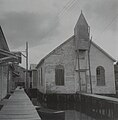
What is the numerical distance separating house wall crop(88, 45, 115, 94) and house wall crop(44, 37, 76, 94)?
2.25 metres

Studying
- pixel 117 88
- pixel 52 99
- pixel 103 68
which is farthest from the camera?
pixel 117 88

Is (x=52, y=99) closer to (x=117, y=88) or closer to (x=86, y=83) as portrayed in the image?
(x=86, y=83)

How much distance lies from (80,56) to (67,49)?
163 centimetres

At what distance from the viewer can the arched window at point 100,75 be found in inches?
1019

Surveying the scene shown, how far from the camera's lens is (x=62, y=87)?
24.9 m

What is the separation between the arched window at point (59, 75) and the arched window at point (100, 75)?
3.96 metres

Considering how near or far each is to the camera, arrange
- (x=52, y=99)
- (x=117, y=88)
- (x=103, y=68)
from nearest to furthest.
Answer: (x=52, y=99) → (x=103, y=68) → (x=117, y=88)

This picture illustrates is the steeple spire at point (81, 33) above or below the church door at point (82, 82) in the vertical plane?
above

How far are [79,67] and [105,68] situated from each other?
9.79 ft

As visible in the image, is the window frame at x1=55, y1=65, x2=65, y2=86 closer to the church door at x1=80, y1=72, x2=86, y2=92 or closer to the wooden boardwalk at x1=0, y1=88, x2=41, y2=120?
the church door at x1=80, y1=72, x2=86, y2=92

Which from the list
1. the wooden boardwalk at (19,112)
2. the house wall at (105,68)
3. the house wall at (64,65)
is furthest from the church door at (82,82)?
the wooden boardwalk at (19,112)

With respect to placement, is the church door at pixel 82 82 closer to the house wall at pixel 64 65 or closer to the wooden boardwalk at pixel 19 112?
the house wall at pixel 64 65

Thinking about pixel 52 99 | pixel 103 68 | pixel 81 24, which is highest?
pixel 81 24


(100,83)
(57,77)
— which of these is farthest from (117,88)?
(57,77)
